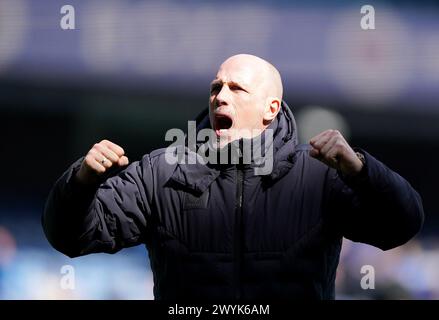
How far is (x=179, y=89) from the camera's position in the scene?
4594mm

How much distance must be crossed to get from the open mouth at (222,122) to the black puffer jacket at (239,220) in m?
0.12

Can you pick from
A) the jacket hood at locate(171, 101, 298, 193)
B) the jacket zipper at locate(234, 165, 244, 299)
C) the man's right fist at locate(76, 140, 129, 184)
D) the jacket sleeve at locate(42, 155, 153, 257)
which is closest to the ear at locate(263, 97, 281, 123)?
the jacket hood at locate(171, 101, 298, 193)

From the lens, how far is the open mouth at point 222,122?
7.16 ft

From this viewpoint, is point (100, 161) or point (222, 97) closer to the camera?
point (100, 161)

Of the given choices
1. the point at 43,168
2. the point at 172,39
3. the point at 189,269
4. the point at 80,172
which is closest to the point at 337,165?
the point at 189,269

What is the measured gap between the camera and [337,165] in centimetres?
191

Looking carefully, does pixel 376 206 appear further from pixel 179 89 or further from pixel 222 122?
pixel 179 89

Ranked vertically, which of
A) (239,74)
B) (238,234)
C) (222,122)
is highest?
(239,74)

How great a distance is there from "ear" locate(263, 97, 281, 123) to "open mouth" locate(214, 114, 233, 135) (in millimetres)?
101

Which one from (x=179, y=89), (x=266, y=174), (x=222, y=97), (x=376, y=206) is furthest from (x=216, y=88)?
(x=179, y=89)

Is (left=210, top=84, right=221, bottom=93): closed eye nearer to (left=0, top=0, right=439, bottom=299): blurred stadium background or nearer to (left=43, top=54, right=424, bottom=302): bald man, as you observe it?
(left=43, top=54, right=424, bottom=302): bald man

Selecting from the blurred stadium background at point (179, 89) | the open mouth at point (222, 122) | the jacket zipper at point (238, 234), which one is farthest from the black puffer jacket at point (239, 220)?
the blurred stadium background at point (179, 89)

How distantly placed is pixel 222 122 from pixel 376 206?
17.7 inches

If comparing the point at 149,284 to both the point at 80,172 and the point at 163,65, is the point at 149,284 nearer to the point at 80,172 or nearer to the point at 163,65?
the point at 163,65
